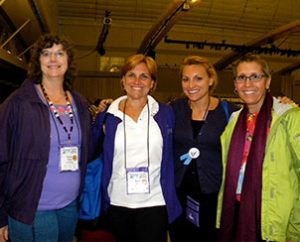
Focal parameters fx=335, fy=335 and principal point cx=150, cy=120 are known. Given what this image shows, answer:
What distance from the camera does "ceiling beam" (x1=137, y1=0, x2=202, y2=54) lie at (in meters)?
5.14

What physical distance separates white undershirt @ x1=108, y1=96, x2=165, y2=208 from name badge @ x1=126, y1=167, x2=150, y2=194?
0.02 metres

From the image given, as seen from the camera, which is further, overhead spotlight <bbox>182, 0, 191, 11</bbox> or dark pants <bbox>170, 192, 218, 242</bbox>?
overhead spotlight <bbox>182, 0, 191, 11</bbox>

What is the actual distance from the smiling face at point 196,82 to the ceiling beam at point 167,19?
3.14 metres

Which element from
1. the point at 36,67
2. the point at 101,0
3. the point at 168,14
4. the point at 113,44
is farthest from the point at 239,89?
the point at 113,44

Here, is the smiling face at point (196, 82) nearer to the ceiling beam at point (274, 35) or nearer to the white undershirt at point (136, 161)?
the white undershirt at point (136, 161)

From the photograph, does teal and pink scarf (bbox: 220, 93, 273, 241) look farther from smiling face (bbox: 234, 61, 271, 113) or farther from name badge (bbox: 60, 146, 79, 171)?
name badge (bbox: 60, 146, 79, 171)

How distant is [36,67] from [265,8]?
7816 mm

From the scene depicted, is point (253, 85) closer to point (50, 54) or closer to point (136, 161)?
point (136, 161)

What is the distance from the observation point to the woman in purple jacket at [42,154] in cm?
162

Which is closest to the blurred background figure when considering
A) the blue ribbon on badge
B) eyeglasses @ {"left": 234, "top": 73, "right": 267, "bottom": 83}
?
eyeglasses @ {"left": 234, "top": 73, "right": 267, "bottom": 83}

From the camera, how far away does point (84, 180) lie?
1896mm

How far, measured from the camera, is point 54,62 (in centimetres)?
175

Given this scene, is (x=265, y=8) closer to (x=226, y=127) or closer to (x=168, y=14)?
(x=168, y=14)

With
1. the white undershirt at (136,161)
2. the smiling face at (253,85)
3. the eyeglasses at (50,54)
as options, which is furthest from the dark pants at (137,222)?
the eyeglasses at (50,54)
